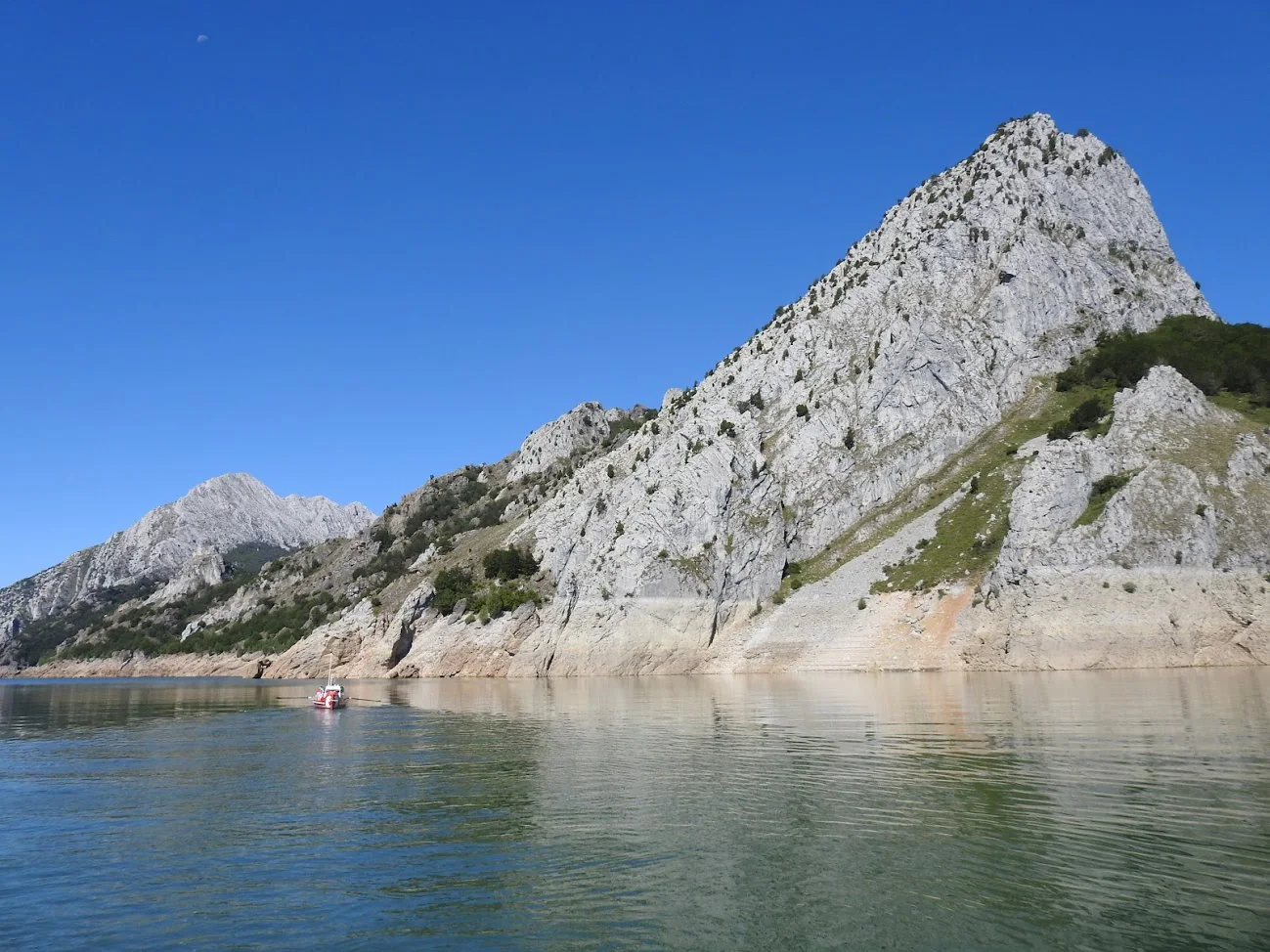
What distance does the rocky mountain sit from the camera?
241 ft

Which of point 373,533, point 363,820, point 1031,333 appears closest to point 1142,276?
point 1031,333

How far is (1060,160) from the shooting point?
12888 centimetres

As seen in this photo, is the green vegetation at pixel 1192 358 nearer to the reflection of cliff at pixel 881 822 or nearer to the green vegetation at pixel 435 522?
the reflection of cliff at pixel 881 822

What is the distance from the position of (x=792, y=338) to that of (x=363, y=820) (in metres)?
112

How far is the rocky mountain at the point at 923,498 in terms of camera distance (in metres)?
73.4

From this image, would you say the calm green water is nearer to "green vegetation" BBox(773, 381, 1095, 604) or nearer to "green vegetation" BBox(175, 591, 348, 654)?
"green vegetation" BBox(773, 381, 1095, 604)

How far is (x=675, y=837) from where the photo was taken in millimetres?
20531

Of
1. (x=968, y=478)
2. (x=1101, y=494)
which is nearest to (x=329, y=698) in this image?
(x=1101, y=494)

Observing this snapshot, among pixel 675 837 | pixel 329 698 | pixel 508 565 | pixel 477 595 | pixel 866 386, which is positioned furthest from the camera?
pixel 866 386

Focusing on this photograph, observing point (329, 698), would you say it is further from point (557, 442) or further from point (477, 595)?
point (557, 442)

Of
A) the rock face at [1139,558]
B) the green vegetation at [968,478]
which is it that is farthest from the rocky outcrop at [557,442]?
the rock face at [1139,558]

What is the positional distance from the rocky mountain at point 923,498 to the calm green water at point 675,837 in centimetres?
3308

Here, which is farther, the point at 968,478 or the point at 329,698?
the point at 968,478

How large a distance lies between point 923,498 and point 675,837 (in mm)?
87053
